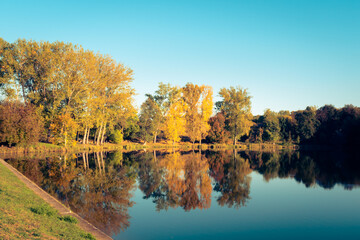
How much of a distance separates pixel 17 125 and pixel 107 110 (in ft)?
52.2

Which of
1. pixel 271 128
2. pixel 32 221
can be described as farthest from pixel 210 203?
pixel 271 128

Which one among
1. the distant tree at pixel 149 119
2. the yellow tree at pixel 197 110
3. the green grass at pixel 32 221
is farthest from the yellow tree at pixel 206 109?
the green grass at pixel 32 221

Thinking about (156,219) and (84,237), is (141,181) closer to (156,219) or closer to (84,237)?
(156,219)

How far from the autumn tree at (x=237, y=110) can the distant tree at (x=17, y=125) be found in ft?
148

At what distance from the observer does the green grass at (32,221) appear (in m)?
6.70

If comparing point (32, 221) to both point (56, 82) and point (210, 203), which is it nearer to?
point (210, 203)

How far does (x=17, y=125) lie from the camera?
3528 centimetres

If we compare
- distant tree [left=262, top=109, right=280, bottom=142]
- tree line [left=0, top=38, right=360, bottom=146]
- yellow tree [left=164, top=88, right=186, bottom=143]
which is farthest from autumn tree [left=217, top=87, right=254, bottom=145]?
yellow tree [left=164, top=88, right=186, bottom=143]

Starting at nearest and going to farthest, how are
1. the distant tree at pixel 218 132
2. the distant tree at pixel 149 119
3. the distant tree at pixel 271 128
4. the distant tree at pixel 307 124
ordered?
the distant tree at pixel 149 119
the distant tree at pixel 218 132
the distant tree at pixel 307 124
the distant tree at pixel 271 128

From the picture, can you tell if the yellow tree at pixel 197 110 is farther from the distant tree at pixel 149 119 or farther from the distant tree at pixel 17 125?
the distant tree at pixel 17 125

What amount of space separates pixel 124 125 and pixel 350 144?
58.8 meters

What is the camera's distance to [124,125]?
6088 centimetres

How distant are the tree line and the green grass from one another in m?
29.5

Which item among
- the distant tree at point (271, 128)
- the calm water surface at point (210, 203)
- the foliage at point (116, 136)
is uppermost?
the distant tree at point (271, 128)
